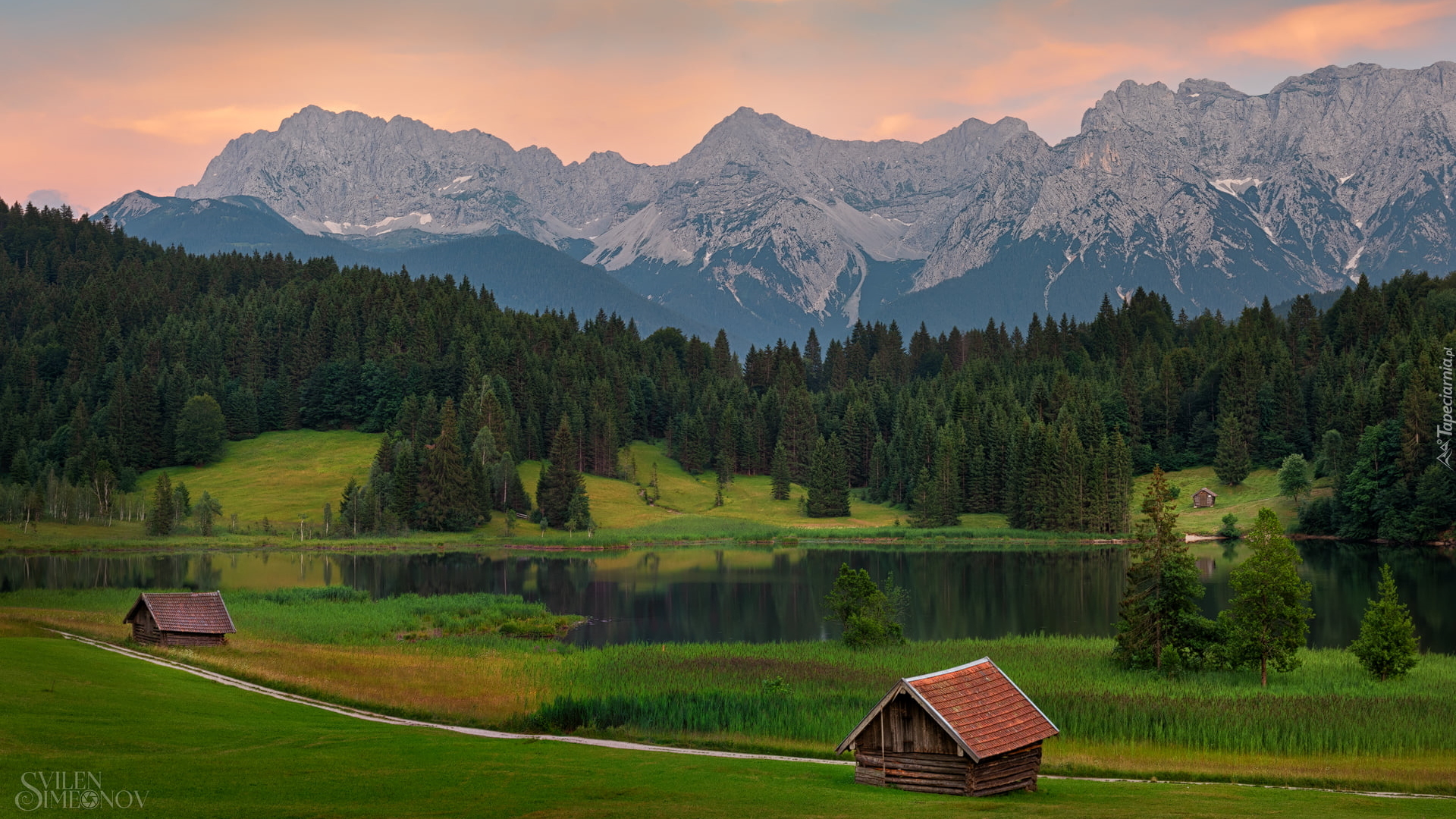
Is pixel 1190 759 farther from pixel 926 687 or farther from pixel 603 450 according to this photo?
pixel 603 450

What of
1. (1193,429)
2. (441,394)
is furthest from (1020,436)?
(441,394)

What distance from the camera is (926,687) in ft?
91.4

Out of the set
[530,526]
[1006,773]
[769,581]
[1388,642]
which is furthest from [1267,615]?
[530,526]

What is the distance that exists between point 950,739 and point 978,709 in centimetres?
131

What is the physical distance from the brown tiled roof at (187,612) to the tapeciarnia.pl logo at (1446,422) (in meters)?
117

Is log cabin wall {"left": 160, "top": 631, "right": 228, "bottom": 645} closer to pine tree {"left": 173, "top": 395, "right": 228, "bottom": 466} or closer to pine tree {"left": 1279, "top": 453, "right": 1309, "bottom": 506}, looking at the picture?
pine tree {"left": 1279, "top": 453, "right": 1309, "bottom": 506}

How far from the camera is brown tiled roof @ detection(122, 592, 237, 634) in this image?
166 feet

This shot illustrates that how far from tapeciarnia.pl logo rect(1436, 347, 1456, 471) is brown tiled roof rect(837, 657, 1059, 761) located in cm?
10976

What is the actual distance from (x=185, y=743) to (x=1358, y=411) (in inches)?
5690

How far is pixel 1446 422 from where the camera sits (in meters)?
121

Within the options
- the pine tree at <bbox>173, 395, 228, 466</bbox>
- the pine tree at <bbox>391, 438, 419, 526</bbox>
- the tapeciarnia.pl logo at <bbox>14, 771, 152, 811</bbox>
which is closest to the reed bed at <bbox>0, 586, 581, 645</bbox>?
the tapeciarnia.pl logo at <bbox>14, 771, 152, 811</bbox>

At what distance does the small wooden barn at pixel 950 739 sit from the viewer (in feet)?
89.8

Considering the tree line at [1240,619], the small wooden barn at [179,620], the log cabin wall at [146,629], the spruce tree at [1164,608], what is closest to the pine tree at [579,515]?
the small wooden barn at [179,620]

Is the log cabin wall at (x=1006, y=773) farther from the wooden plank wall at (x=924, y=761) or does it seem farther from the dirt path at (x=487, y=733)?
the dirt path at (x=487, y=733)
